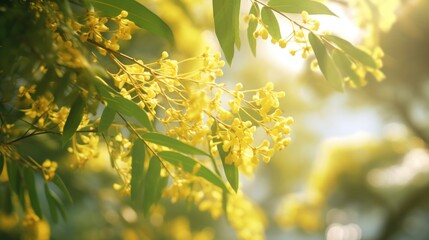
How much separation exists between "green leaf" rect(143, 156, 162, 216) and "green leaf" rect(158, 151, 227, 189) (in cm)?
2

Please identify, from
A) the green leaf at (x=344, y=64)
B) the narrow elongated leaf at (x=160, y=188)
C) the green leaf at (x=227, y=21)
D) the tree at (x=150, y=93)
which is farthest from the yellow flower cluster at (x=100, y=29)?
the green leaf at (x=344, y=64)

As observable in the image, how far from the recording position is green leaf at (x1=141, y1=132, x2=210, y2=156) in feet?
1.79

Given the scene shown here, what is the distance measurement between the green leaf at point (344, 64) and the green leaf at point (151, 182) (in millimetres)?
312

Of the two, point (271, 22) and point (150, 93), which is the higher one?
point (271, 22)

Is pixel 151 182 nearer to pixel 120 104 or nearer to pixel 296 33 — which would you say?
pixel 120 104

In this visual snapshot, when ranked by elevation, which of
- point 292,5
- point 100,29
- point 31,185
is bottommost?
point 31,185

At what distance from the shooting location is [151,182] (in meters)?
0.63

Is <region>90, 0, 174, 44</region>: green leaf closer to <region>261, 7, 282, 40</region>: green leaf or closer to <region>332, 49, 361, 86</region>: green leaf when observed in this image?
<region>261, 7, 282, 40</region>: green leaf

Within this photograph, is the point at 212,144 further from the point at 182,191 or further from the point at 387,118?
the point at 387,118

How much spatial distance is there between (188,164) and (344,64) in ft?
0.94

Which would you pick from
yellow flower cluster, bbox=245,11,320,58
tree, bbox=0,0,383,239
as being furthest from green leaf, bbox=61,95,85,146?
yellow flower cluster, bbox=245,11,320,58

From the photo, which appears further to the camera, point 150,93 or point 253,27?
point 253,27

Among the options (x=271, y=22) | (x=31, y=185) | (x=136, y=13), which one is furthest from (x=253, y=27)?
(x=31, y=185)

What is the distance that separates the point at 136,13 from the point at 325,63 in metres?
0.27
